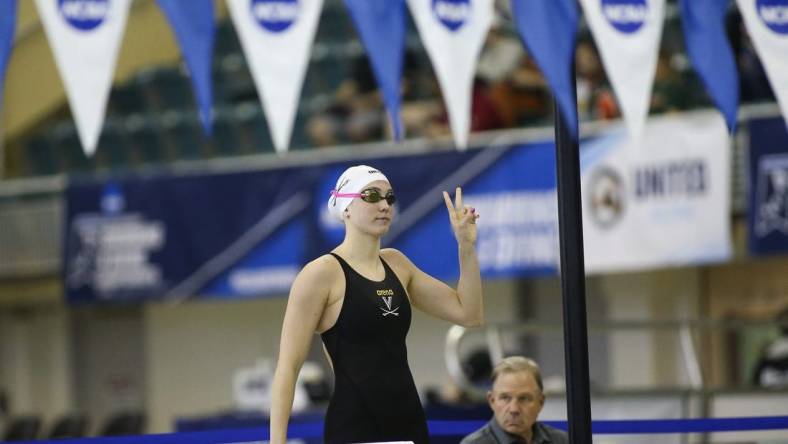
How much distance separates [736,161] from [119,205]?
19.2ft

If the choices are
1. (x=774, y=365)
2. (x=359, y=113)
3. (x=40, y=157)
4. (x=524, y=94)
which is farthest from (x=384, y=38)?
(x=40, y=157)

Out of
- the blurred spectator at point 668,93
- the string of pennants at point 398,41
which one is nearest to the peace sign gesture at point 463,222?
the string of pennants at point 398,41

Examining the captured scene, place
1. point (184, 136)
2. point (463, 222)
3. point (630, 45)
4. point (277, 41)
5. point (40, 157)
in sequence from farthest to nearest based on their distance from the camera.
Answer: point (40, 157) → point (184, 136) → point (630, 45) → point (277, 41) → point (463, 222)

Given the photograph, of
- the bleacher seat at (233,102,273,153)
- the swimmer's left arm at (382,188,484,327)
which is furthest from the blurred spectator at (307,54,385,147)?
the swimmer's left arm at (382,188,484,327)

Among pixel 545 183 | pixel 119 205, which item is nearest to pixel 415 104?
pixel 545 183

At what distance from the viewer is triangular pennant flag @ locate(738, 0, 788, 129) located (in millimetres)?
6395

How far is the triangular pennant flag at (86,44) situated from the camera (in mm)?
5766

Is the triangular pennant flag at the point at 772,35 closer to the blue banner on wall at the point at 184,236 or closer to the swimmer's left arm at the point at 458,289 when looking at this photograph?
the swimmer's left arm at the point at 458,289

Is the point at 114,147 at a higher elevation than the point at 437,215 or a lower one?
higher

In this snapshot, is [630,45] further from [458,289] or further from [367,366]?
[367,366]

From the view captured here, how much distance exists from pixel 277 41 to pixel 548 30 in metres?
1.08

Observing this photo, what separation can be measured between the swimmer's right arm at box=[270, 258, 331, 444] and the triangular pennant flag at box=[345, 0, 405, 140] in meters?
1.41

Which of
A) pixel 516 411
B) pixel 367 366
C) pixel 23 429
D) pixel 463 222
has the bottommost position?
pixel 23 429

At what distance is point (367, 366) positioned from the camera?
460 centimetres
